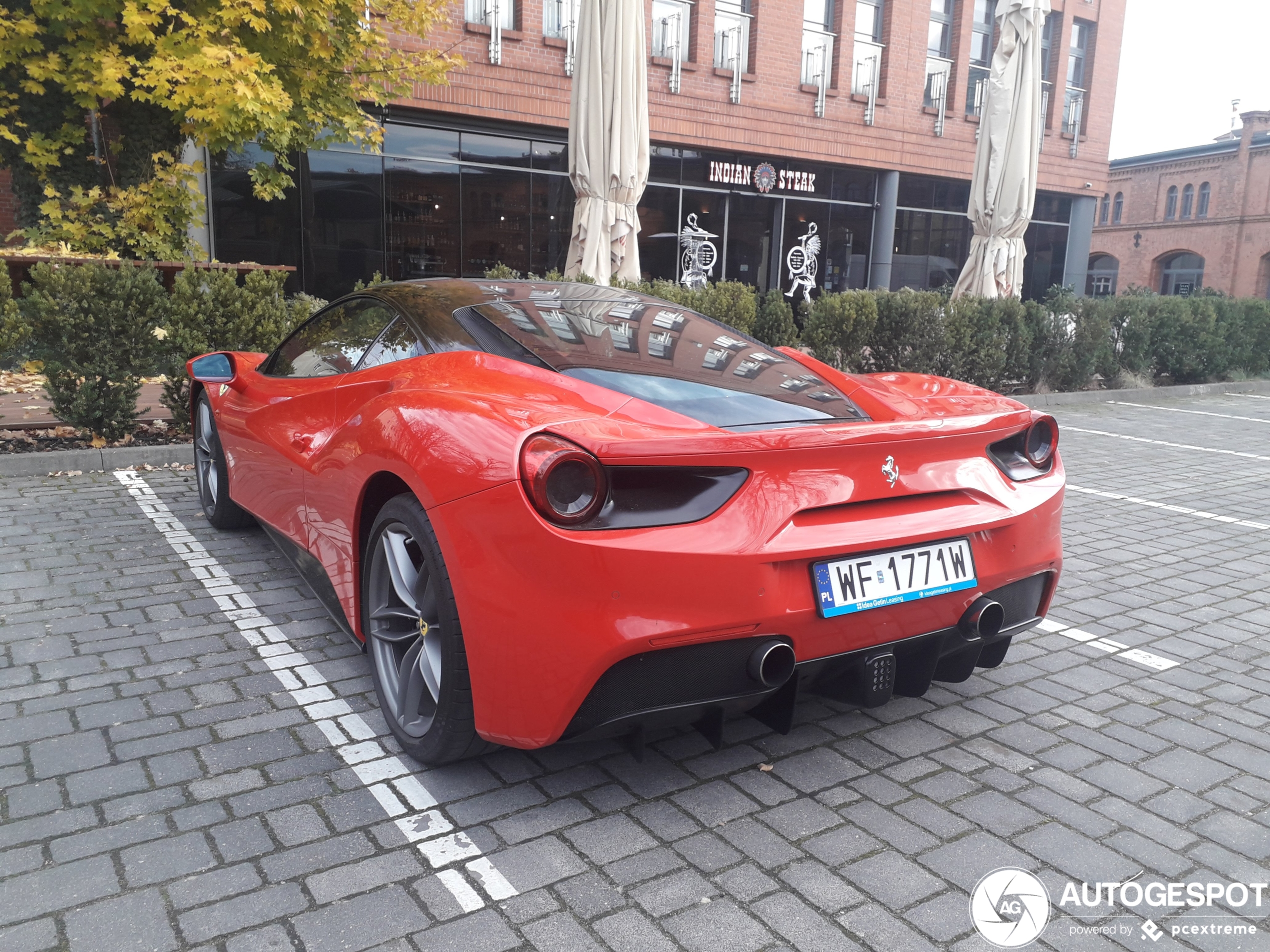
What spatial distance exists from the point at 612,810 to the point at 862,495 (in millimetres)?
1113

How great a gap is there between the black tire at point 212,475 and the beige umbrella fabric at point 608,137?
4.80 m

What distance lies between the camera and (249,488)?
4.42 metres

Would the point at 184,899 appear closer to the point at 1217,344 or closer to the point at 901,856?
the point at 901,856

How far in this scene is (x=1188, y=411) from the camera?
12469 millimetres

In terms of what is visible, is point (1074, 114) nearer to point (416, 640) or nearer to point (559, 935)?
point (416, 640)

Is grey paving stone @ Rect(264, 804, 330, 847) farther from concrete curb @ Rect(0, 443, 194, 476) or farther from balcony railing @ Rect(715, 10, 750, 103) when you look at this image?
balcony railing @ Rect(715, 10, 750, 103)

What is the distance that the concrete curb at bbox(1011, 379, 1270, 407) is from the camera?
1230cm

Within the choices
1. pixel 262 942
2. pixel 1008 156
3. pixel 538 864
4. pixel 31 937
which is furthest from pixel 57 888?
pixel 1008 156

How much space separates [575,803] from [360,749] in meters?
0.74

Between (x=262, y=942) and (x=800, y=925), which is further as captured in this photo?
(x=800, y=925)

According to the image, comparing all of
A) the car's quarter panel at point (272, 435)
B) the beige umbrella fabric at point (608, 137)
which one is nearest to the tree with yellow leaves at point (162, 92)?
the beige umbrella fabric at point (608, 137)

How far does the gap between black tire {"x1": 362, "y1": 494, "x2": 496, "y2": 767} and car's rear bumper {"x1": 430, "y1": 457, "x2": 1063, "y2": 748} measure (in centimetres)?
8

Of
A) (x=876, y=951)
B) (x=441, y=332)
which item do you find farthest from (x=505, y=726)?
(x=441, y=332)

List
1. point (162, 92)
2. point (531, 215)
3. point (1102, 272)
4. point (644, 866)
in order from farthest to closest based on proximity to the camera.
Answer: point (1102, 272) → point (531, 215) → point (162, 92) → point (644, 866)
